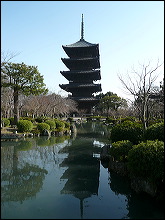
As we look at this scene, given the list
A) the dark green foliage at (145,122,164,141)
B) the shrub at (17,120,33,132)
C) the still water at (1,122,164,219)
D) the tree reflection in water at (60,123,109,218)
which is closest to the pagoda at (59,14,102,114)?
the shrub at (17,120,33,132)

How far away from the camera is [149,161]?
521 centimetres

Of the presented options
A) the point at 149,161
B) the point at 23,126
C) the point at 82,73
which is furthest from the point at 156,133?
the point at 82,73

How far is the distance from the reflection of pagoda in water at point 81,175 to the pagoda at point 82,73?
31.0 m

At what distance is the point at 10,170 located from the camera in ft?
24.3

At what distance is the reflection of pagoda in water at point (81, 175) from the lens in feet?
19.5

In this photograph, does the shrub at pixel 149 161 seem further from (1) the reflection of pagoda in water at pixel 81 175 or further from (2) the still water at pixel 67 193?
(1) the reflection of pagoda in water at pixel 81 175

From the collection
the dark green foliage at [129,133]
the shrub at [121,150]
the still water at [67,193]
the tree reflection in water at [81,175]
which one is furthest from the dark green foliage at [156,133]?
the tree reflection in water at [81,175]

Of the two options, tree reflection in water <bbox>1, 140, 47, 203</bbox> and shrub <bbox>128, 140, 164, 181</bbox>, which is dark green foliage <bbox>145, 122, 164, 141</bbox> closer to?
shrub <bbox>128, 140, 164, 181</bbox>

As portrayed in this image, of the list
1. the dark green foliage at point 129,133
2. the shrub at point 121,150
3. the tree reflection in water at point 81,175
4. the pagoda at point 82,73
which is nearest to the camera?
the tree reflection in water at point 81,175

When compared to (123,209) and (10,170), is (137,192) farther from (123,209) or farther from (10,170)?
(10,170)

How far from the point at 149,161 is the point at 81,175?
3.21m

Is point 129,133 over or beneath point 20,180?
over

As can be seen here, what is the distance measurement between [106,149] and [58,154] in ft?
9.81

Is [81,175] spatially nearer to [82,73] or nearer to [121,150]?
[121,150]
